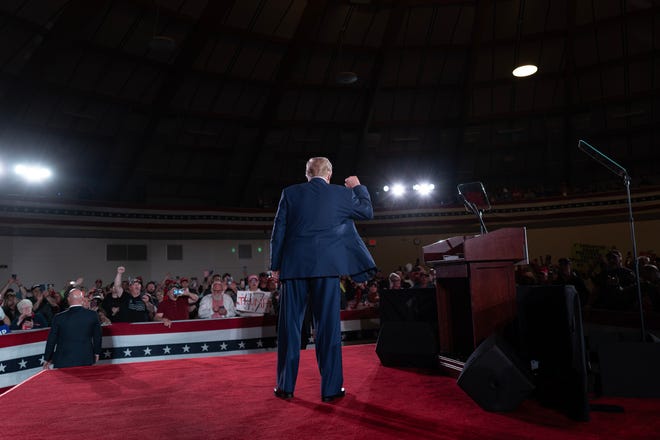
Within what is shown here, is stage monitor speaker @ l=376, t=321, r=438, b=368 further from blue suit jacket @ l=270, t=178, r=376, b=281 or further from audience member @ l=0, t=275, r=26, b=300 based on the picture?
audience member @ l=0, t=275, r=26, b=300

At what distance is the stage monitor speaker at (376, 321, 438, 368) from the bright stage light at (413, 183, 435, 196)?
53.5ft

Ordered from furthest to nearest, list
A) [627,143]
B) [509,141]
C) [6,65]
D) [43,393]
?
[509,141]
[627,143]
[6,65]
[43,393]

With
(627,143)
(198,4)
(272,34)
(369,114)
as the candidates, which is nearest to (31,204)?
(198,4)

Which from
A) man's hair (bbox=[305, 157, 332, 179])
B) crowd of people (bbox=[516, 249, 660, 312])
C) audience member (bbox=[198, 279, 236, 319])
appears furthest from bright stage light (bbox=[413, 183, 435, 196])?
man's hair (bbox=[305, 157, 332, 179])

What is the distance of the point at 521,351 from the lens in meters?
3.14

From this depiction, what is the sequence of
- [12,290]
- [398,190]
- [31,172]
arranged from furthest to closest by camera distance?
1. [398,190]
2. [31,172]
3. [12,290]

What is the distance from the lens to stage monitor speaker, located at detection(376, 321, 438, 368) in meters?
3.89

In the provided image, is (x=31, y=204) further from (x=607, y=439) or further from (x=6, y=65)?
(x=607, y=439)

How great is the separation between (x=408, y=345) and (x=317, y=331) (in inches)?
50.5

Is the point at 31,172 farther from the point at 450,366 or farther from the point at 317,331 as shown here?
the point at 450,366

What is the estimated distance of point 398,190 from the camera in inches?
800

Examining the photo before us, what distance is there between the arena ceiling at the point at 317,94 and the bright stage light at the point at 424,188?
0.68 m

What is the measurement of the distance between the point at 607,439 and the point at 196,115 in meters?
18.4

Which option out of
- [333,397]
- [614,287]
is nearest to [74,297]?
[333,397]
